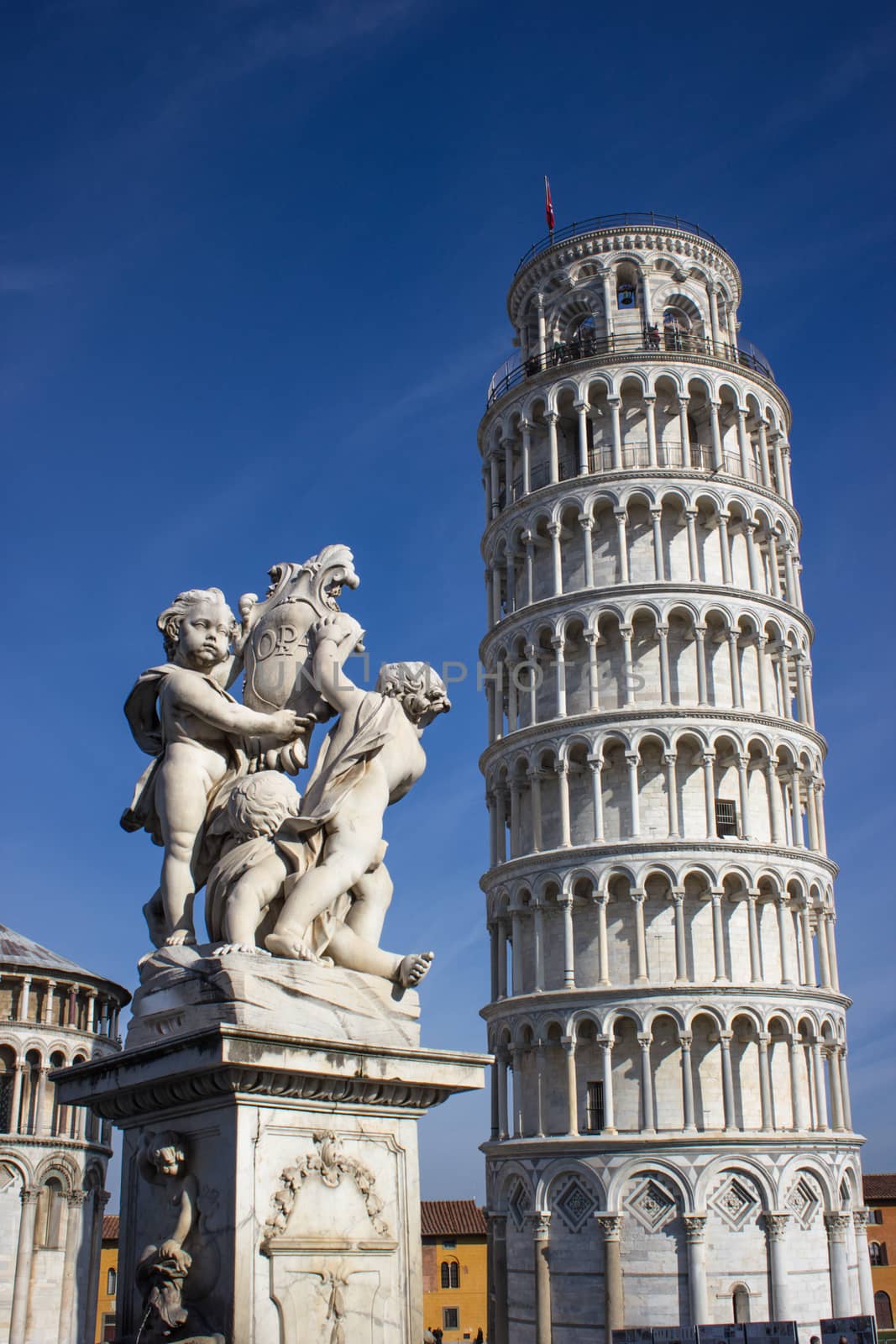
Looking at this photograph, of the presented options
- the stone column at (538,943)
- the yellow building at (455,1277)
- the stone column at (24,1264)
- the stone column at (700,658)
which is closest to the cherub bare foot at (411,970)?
the stone column at (538,943)

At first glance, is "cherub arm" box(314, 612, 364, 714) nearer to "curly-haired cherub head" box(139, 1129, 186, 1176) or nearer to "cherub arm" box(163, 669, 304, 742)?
"cherub arm" box(163, 669, 304, 742)

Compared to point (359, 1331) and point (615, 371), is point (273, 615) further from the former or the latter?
point (615, 371)

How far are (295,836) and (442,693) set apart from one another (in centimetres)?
114

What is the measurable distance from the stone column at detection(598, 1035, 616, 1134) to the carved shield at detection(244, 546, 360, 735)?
131 feet

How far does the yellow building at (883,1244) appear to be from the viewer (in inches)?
3223

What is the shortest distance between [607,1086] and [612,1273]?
549 centimetres

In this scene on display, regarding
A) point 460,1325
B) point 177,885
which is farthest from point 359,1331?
point 460,1325

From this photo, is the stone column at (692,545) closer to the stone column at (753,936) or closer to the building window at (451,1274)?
the stone column at (753,936)

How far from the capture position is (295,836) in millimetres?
6352

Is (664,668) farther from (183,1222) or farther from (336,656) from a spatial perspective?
(183,1222)

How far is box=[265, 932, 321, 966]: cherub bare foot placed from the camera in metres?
5.98

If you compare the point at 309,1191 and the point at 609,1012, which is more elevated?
the point at 609,1012

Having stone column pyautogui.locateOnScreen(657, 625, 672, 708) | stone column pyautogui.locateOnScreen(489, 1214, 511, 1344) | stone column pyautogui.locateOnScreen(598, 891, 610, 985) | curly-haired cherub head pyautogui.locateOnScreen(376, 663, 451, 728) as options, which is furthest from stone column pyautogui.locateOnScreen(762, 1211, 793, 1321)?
curly-haired cherub head pyautogui.locateOnScreen(376, 663, 451, 728)

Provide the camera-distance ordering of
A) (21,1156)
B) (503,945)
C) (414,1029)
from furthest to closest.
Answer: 1. (21,1156)
2. (503,945)
3. (414,1029)
